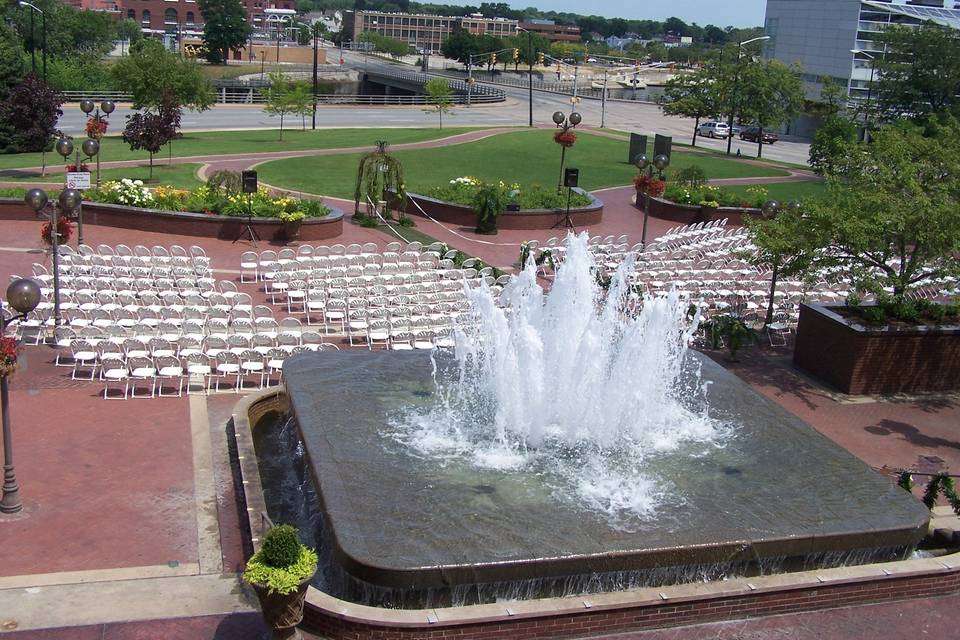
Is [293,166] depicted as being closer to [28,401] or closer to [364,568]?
[28,401]

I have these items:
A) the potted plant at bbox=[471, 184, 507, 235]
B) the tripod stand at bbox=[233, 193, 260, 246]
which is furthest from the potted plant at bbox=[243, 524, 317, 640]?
the potted plant at bbox=[471, 184, 507, 235]

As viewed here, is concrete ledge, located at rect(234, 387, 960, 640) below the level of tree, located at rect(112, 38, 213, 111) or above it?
below

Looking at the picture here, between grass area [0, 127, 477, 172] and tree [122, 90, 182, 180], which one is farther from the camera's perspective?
grass area [0, 127, 477, 172]

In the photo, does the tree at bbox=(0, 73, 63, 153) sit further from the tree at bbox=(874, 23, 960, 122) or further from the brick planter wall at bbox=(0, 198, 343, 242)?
the tree at bbox=(874, 23, 960, 122)

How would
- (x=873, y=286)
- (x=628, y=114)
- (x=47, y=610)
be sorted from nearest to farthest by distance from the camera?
(x=47, y=610) < (x=873, y=286) < (x=628, y=114)

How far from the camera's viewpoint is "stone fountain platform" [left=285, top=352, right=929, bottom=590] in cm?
1076

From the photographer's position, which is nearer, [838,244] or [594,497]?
[594,497]

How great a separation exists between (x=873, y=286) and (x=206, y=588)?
1308 centimetres

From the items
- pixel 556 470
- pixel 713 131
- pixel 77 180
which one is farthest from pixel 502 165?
pixel 556 470

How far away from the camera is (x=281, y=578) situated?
9539 mm

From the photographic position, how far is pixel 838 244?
64.2 ft

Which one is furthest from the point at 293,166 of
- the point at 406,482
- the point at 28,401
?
the point at 406,482

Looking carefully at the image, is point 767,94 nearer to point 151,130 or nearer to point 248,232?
point 151,130

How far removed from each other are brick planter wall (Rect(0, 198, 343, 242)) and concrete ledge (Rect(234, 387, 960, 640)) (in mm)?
15815
